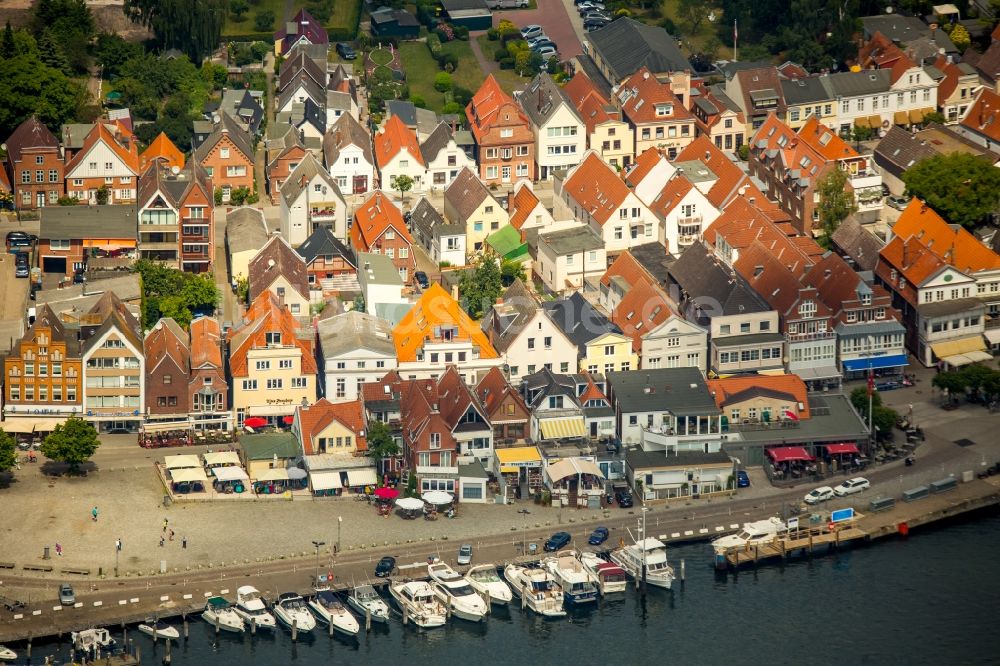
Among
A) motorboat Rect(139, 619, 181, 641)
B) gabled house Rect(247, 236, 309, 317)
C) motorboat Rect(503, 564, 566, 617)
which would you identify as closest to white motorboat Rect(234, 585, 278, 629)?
motorboat Rect(139, 619, 181, 641)

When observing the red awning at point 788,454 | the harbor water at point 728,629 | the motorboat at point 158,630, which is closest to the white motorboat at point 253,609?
the harbor water at point 728,629

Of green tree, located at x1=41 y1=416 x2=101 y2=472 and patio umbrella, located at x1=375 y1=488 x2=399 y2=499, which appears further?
green tree, located at x1=41 y1=416 x2=101 y2=472

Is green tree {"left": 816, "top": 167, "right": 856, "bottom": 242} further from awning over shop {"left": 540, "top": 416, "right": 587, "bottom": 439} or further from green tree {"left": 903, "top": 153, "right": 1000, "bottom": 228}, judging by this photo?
awning over shop {"left": 540, "top": 416, "right": 587, "bottom": 439}

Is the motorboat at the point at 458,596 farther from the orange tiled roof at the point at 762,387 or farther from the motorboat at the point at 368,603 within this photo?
the orange tiled roof at the point at 762,387

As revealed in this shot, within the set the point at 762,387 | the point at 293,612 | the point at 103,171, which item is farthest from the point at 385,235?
the point at 293,612

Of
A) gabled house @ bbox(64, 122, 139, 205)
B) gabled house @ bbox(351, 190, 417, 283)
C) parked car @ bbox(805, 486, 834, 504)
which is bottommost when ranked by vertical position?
parked car @ bbox(805, 486, 834, 504)

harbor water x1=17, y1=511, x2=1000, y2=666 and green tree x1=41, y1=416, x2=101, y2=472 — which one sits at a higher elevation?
green tree x1=41, y1=416, x2=101, y2=472
